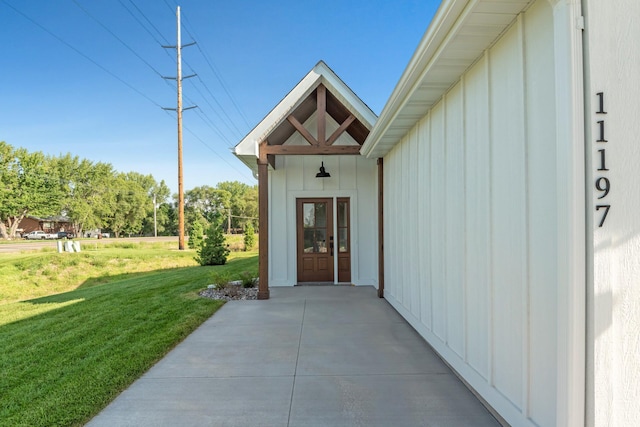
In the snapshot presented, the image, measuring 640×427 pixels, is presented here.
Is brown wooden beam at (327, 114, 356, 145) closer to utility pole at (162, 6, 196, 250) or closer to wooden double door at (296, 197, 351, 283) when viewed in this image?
wooden double door at (296, 197, 351, 283)

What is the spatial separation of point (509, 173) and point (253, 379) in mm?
3018

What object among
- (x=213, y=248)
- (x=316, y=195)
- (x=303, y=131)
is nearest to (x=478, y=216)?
(x=303, y=131)

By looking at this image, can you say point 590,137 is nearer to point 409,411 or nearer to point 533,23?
point 533,23

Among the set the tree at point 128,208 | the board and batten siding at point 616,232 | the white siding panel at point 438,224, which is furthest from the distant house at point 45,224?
the board and batten siding at point 616,232

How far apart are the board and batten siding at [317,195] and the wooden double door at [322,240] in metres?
0.16

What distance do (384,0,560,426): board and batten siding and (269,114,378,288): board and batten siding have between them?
438cm

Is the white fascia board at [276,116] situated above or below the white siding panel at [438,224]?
above

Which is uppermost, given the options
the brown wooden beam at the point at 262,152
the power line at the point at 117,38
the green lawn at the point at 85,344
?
the power line at the point at 117,38

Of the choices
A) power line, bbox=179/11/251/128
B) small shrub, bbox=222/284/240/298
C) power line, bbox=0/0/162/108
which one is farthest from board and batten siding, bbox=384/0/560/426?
power line, bbox=179/11/251/128

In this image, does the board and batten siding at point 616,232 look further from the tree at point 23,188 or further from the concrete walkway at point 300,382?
the tree at point 23,188

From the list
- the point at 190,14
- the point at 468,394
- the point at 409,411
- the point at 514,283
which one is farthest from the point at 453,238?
the point at 190,14

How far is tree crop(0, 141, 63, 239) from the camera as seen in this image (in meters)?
39.1

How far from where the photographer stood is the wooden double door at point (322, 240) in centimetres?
899

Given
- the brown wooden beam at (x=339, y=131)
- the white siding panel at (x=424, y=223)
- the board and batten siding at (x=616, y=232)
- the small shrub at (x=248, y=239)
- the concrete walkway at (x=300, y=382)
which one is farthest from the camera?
the small shrub at (x=248, y=239)
